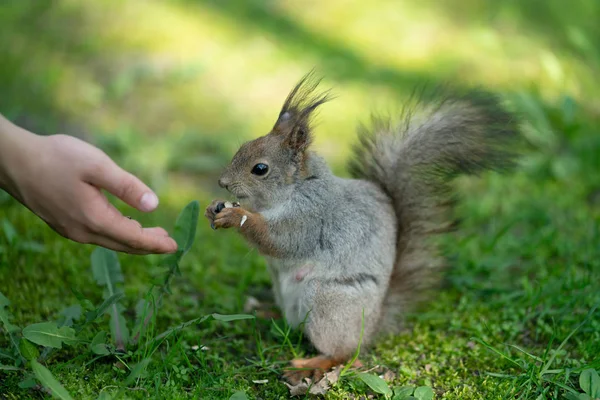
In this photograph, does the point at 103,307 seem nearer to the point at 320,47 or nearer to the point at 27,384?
the point at 27,384

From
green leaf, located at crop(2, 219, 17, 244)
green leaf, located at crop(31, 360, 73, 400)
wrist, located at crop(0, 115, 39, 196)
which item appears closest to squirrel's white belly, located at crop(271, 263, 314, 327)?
green leaf, located at crop(31, 360, 73, 400)

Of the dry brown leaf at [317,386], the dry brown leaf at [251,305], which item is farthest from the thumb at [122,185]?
the dry brown leaf at [251,305]

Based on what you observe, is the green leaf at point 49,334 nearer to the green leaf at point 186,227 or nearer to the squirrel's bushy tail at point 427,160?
the green leaf at point 186,227

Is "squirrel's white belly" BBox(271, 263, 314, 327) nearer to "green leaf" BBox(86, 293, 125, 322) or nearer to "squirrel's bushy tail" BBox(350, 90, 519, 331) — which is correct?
"squirrel's bushy tail" BBox(350, 90, 519, 331)

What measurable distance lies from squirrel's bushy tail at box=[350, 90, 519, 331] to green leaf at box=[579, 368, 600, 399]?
2.03 feet

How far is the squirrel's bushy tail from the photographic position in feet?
7.05

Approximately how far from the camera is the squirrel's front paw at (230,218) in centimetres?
195

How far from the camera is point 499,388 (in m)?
1.87

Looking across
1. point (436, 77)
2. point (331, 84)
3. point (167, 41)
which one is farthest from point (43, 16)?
point (436, 77)

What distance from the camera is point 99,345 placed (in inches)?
72.3

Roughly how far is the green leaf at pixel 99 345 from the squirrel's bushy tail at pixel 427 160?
943 millimetres

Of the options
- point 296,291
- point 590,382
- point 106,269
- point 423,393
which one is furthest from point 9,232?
point 590,382

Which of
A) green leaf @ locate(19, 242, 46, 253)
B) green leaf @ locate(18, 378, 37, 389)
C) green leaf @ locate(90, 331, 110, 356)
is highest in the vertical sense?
green leaf @ locate(19, 242, 46, 253)

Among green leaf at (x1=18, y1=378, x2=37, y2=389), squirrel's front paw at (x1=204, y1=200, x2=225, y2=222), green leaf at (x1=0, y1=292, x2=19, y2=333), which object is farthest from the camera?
squirrel's front paw at (x1=204, y1=200, x2=225, y2=222)
